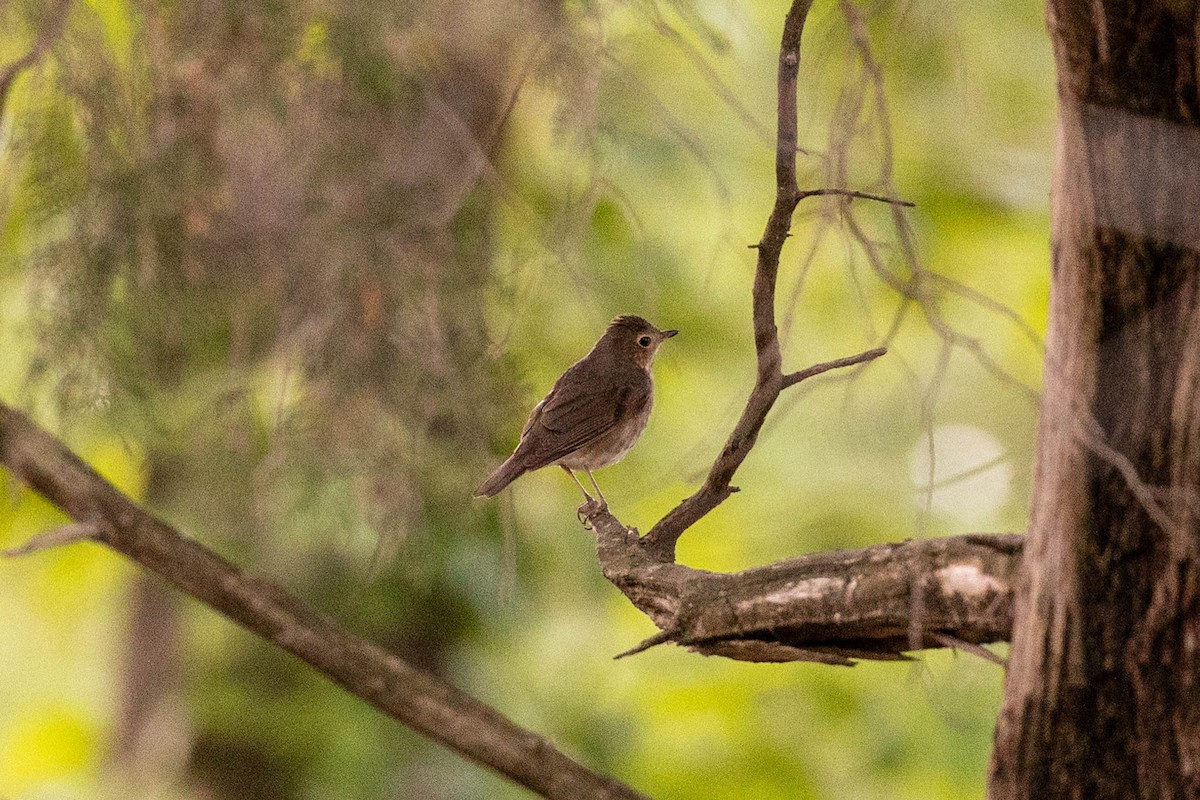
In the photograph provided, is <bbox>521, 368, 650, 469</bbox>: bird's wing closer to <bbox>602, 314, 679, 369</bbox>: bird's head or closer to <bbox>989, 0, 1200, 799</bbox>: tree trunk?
<bbox>602, 314, 679, 369</bbox>: bird's head

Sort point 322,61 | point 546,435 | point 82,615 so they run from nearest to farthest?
1. point 546,435
2. point 322,61
3. point 82,615

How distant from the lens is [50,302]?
12.2 ft

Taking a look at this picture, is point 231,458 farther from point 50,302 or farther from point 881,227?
point 881,227

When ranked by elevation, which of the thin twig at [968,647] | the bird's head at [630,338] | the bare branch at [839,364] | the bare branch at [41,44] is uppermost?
the bare branch at [41,44]

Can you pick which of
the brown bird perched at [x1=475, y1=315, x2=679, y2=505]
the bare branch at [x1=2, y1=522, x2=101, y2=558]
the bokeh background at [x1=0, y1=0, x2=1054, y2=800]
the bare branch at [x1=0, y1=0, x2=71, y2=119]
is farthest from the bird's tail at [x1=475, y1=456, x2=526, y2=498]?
the bare branch at [x1=0, y1=0, x2=71, y2=119]

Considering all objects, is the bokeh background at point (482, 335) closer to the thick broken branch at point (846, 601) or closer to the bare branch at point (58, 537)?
the thick broken branch at point (846, 601)

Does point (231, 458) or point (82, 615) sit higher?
point (82, 615)

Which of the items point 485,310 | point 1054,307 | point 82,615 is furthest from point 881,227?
point 82,615

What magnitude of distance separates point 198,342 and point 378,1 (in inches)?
64.6

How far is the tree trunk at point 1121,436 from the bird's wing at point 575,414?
1.64 metres

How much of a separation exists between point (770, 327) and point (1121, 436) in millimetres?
755

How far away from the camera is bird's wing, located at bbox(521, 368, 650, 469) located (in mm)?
3451

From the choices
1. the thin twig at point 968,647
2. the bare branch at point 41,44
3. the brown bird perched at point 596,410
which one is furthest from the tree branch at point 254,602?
the thin twig at point 968,647

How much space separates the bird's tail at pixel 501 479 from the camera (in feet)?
10.6
